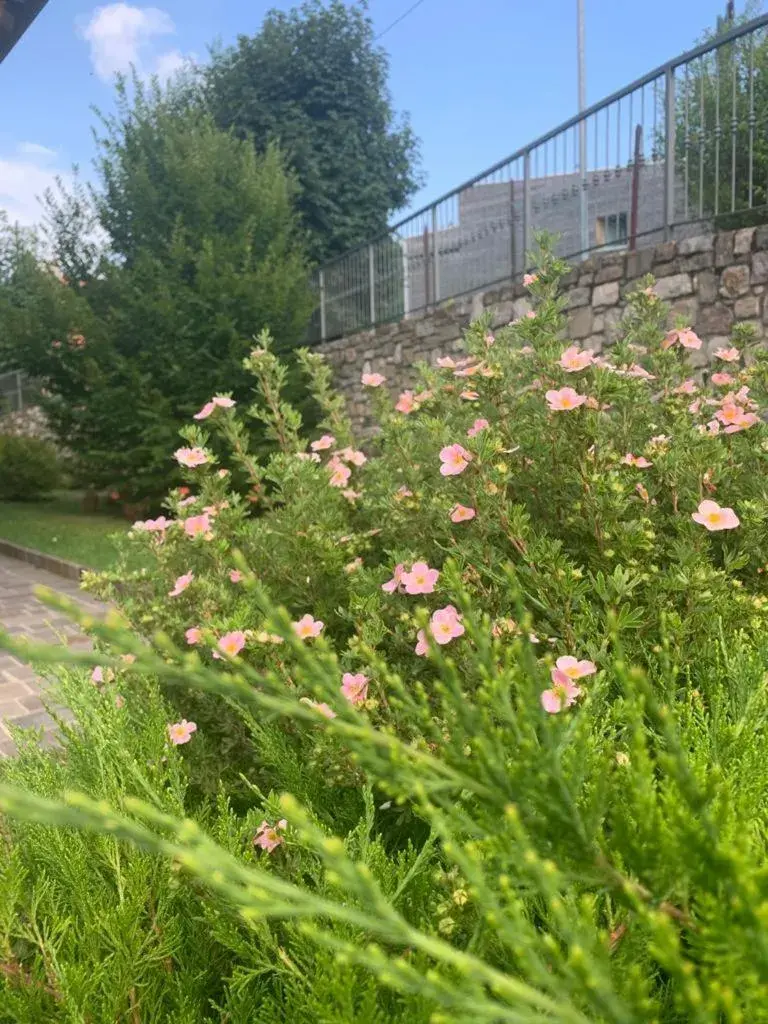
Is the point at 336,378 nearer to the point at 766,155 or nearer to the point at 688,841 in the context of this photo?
the point at 766,155

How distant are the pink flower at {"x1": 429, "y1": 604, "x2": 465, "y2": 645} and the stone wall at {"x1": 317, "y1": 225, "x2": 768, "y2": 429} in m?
2.44

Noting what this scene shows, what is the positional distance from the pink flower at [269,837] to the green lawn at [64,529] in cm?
631

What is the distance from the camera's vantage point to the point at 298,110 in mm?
15242

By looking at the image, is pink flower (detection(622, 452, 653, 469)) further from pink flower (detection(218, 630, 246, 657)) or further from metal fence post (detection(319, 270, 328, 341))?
metal fence post (detection(319, 270, 328, 341))

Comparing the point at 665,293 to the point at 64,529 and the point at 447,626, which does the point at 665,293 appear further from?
the point at 64,529

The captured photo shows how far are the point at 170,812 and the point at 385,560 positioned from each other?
116 cm

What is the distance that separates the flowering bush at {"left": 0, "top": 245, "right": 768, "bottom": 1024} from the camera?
56 centimetres

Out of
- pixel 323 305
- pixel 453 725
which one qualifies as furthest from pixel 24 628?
pixel 323 305

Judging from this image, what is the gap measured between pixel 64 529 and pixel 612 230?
7.84 meters

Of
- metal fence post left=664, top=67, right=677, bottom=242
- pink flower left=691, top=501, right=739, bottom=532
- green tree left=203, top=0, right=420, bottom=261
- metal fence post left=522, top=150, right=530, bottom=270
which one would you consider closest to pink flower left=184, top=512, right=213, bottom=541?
pink flower left=691, top=501, right=739, bottom=532

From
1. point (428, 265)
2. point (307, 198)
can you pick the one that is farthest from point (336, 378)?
point (307, 198)

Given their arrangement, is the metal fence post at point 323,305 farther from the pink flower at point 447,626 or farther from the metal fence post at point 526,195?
the pink flower at point 447,626

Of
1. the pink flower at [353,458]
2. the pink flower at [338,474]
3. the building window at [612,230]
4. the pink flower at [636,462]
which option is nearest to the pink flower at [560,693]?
the pink flower at [636,462]

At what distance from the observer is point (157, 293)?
33.7ft
